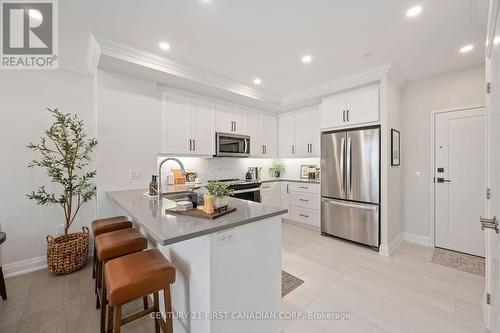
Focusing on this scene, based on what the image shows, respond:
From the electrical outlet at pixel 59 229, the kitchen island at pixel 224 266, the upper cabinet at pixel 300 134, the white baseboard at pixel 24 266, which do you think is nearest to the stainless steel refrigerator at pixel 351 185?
the upper cabinet at pixel 300 134

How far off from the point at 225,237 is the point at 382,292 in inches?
78.5

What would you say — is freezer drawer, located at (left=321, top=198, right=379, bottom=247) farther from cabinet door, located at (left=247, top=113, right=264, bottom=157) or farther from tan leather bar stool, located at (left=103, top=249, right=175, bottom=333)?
tan leather bar stool, located at (left=103, top=249, right=175, bottom=333)

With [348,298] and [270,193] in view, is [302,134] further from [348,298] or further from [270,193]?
[348,298]

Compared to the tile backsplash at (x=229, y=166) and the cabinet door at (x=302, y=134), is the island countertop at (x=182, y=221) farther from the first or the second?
the cabinet door at (x=302, y=134)

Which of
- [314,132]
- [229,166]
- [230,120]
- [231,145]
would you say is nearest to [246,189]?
[229,166]

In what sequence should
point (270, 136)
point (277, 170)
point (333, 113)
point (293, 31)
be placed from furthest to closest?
point (277, 170)
point (270, 136)
point (333, 113)
point (293, 31)

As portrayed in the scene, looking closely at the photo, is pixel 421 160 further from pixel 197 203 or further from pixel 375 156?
→ pixel 197 203

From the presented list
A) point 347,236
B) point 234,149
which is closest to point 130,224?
point 234,149

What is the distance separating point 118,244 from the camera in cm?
167

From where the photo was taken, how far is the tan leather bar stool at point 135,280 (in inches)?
45.8

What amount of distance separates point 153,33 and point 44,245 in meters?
3.05

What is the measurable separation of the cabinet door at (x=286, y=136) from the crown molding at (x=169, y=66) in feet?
3.92

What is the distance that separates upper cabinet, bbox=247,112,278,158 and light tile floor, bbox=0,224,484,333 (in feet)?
7.95

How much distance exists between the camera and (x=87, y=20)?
2.02 meters
